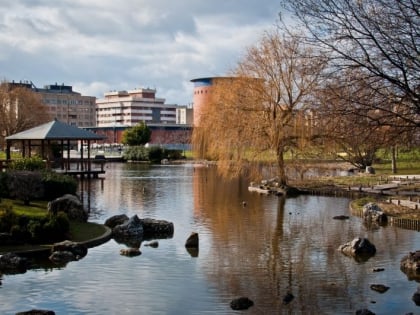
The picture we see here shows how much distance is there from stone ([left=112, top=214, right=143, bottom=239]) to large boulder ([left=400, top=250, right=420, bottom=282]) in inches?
353

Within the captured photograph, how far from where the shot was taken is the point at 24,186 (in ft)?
78.1

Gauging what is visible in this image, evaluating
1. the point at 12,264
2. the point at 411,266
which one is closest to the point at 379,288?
the point at 411,266

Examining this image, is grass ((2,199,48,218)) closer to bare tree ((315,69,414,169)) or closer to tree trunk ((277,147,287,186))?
bare tree ((315,69,414,169))

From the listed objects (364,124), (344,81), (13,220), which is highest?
(344,81)

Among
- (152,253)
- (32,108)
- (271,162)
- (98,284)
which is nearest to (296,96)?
(271,162)

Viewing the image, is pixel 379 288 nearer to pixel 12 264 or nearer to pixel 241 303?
pixel 241 303

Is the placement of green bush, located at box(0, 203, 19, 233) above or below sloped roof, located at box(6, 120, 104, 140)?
below

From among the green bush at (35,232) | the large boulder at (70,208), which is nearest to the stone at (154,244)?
the green bush at (35,232)

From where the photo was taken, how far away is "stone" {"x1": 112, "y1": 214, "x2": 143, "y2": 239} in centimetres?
2064

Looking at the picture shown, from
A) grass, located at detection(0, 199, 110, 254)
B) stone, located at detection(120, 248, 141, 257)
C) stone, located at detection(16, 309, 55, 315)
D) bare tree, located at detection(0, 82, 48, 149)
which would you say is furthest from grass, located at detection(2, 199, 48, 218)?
bare tree, located at detection(0, 82, 48, 149)

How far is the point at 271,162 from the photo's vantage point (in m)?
37.5

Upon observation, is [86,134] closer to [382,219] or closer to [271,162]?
[271,162]

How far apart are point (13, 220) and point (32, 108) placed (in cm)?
6056

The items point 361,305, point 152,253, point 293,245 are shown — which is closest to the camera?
point 361,305
